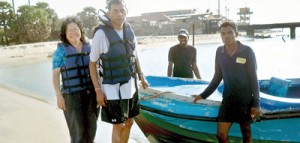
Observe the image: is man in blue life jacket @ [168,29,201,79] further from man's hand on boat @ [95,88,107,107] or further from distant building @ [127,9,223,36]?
distant building @ [127,9,223,36]

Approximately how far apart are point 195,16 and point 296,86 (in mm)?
73102

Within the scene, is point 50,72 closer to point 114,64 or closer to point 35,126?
point 35,126

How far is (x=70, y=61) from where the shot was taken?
3891mm

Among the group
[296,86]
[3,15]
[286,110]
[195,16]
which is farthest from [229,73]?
[195,16]

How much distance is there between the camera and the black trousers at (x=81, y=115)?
3.95m

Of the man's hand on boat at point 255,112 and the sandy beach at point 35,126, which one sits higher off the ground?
the man's hand on boat at point 255,112

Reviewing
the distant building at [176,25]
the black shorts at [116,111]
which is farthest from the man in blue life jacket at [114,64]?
the distant building at [176,25]

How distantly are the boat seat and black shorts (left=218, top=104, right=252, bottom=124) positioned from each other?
6.38 ft

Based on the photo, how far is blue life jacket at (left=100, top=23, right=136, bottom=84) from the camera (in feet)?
12.0

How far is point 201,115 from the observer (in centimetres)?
481

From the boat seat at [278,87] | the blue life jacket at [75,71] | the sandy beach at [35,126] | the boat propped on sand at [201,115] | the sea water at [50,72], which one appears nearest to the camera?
the blue life jacket at [75,71]

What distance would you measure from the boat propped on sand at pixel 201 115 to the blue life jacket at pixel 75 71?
5.26 ft

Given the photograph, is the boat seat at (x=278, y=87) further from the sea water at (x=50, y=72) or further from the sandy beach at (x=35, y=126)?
the sandy beach at (x=35, y=126)

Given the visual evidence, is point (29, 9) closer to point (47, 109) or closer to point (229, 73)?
point (47, 109)
